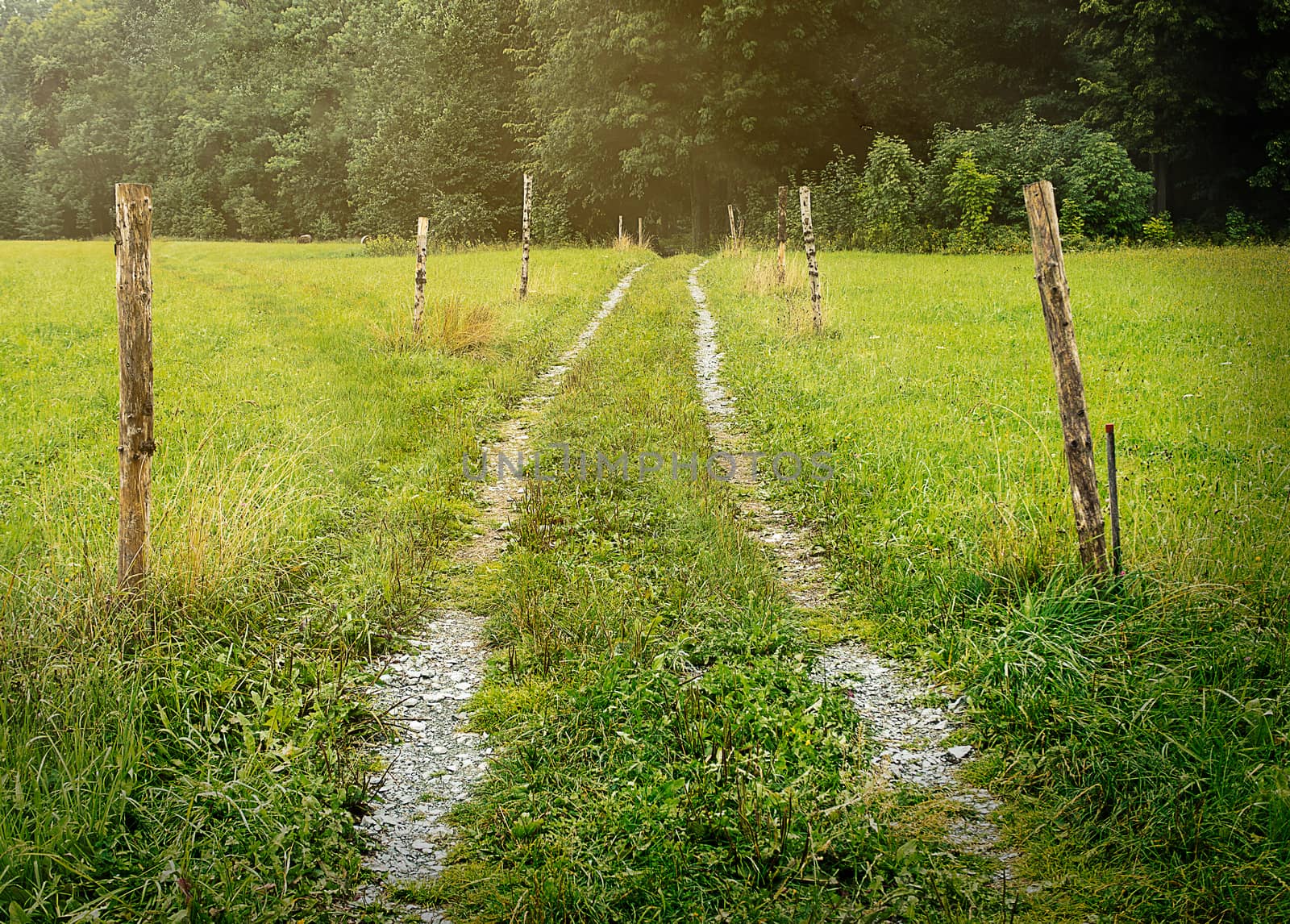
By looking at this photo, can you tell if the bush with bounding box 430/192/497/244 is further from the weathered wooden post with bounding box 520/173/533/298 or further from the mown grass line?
the mown grass line

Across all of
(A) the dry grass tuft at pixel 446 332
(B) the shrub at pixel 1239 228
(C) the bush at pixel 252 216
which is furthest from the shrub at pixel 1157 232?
(C) the bush at pixel 252 216

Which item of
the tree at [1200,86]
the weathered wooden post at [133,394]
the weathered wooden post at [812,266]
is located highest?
the tree at [1200,86]

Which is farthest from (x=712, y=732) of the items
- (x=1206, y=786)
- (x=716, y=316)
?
(x=716, y=316)

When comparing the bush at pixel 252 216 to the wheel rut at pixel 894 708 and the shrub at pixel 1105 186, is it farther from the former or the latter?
the wheel rut at pixel 894 708

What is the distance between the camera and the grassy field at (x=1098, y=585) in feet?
11.1

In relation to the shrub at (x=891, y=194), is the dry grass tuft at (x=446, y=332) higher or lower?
lower

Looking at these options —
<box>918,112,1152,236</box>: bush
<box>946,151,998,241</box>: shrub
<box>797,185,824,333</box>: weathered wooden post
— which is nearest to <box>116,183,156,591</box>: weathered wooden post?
<box>797,185,824,333</box>: weathered wooden post

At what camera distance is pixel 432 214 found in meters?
45.2

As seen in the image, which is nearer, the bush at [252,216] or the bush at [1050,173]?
the bush at [1050,173]

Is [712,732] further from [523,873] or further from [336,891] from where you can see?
[336,891]

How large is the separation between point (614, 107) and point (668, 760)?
35213mm

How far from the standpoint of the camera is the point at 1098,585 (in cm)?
493

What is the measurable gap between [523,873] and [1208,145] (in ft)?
134

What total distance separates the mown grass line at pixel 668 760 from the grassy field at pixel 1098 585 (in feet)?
1.97
